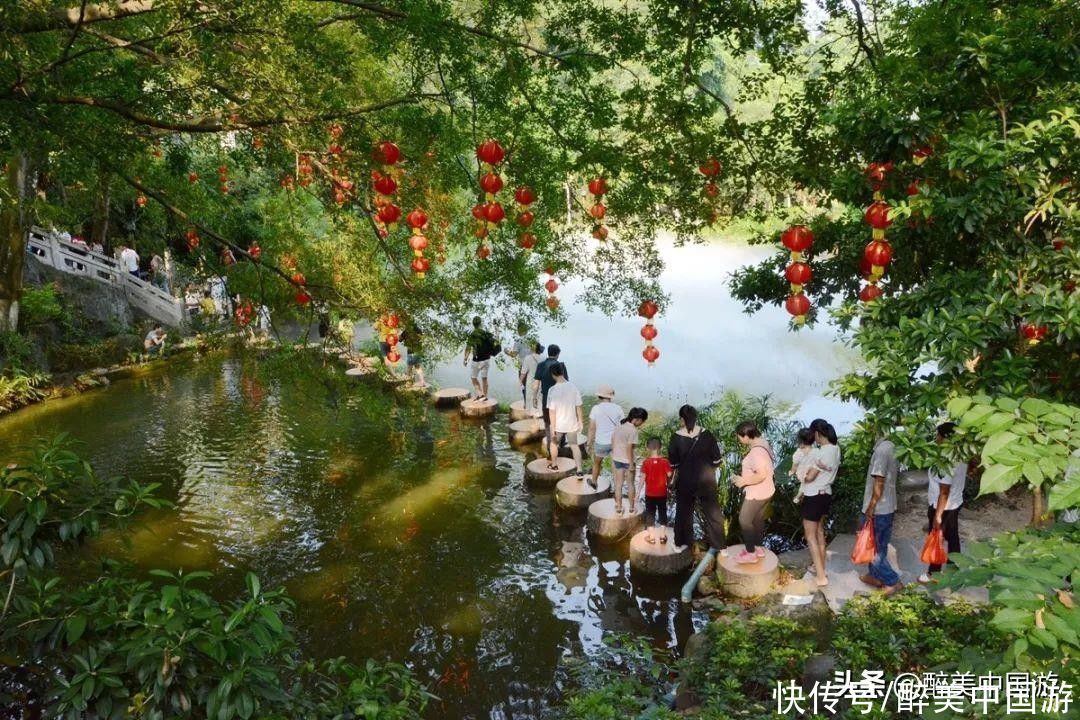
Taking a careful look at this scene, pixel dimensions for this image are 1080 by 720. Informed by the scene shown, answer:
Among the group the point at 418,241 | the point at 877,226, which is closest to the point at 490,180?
the point at 418,241

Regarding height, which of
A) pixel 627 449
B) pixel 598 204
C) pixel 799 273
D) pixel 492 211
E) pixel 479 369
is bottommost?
pixel 627 449

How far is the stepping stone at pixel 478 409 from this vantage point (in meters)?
11.8

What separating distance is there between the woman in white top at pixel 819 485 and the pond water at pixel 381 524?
1.19 metres

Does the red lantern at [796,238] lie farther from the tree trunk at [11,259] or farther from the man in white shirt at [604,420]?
the tree trunk at [11,259]

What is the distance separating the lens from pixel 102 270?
52.7 feet

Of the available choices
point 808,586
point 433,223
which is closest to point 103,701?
point 808,586

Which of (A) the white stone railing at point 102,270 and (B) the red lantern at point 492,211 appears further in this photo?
(A) the white stone railing at point 102,270

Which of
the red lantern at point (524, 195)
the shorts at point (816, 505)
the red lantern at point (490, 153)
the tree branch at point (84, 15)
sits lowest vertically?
the shorts at point (816, 505)

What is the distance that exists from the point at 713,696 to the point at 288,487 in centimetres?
660

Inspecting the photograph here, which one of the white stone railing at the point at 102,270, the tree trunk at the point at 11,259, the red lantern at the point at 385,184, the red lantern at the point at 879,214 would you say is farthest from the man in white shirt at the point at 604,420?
the white stone railing at the point at 102,270

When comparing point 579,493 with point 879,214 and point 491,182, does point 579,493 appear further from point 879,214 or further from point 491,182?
point 879,214

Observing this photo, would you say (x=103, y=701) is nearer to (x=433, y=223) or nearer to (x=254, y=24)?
(x=254, y=24)

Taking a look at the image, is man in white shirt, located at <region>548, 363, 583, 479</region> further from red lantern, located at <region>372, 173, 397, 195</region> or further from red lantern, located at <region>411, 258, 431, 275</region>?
red lantern, located at <region>372, 173, 397, 195</region>

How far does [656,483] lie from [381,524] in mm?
3257
